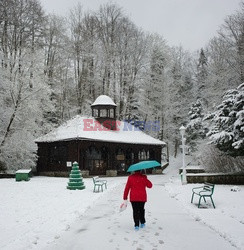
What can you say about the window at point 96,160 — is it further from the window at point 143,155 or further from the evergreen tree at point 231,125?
the evergreen tree at point 231,125

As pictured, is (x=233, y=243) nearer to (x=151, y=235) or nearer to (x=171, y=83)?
(x=151, y=235)

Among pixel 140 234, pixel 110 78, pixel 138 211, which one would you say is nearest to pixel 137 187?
pixel 138 211

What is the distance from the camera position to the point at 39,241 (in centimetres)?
608

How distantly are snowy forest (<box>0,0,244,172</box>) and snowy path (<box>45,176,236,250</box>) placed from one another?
378 inches

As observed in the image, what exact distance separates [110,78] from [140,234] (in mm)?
32607

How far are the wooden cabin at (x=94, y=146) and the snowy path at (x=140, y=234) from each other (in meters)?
17.7

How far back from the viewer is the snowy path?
A: 5.71 m

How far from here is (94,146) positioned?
28.0 metres

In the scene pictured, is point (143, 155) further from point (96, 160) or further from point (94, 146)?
point (94, 146)

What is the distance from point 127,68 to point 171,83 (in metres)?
7.24

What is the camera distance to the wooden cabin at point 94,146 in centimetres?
2659

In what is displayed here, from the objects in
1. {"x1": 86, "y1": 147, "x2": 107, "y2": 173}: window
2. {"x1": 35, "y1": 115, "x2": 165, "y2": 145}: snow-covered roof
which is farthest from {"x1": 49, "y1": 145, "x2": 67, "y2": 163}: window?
{"x1": 86, "y1": 147, "x2": 107, "y2": 173}: window

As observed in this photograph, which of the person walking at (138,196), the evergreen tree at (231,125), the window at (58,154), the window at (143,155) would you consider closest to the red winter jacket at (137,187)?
the person walking at (138,196)

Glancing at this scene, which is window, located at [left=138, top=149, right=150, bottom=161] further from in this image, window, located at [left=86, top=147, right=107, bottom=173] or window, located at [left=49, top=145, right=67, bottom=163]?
window, located at [left=49, top=145, right=67, bottom=163]
